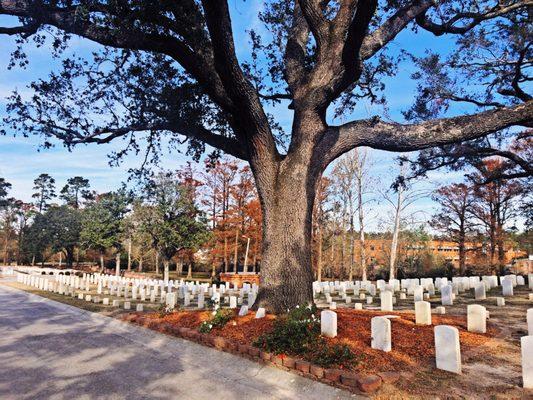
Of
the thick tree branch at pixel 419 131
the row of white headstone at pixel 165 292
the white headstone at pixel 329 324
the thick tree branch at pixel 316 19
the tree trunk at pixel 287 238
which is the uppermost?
the thick tree branch at pixel 316 19

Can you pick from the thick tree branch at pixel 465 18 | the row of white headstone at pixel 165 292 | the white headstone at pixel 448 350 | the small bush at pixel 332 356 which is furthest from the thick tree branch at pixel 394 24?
the row of white headstone at pixel 165 292

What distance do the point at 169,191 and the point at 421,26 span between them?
21290 millimetres

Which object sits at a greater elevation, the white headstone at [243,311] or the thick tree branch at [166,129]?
the thick tree branch at [166,129]

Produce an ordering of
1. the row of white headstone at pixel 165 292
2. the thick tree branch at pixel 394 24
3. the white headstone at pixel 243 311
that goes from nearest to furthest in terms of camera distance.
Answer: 1. the white headstone at pixel 243 311
2. the thick tree branch at pixel 394 24
3. the row of white headstone at pixel 165 292

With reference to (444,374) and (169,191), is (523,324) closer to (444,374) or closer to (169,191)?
(444,374)

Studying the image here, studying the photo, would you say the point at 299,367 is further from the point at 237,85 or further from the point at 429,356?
the point at 237,85

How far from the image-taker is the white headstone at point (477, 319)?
6.93 metres

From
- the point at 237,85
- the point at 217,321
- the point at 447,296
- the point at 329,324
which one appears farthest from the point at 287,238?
the point at 447,296

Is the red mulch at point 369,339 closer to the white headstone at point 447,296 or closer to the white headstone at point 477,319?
the white headstone at point 477,319

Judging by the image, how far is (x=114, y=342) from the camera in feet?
24.6

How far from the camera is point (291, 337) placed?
576 cm

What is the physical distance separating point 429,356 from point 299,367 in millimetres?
2055

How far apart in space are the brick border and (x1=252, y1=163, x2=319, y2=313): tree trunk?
1.57 meters

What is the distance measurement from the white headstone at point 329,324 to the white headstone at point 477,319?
9.69ft
